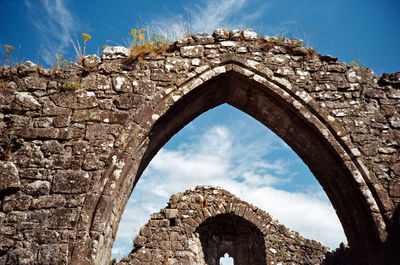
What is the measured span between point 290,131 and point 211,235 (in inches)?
270

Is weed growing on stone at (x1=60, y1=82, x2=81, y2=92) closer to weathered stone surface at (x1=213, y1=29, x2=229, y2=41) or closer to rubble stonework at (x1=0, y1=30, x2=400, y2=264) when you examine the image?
rubble stonework at (x1=0, y1=30, x2=400, y2=264)

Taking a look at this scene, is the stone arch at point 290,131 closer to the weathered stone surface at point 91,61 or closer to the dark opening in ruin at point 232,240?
the weathered stone surface at point 91,61

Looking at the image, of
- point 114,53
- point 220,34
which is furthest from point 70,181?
point 220,34

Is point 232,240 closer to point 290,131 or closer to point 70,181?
point 290,131

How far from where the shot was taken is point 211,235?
33.6 feet

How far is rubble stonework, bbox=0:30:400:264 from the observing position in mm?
3328

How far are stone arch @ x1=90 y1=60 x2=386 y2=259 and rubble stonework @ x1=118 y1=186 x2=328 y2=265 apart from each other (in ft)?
16.2

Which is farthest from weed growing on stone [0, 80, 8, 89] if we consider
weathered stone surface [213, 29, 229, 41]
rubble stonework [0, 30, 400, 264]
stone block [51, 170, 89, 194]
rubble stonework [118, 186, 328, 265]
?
rubble stonework [118, 186, 328, 265]

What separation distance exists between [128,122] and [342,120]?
2.83m

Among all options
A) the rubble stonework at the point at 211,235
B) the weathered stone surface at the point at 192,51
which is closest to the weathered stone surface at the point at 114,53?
the weathered stone surface at the point at 192,51

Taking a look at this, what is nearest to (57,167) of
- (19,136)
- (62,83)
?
(19,136)

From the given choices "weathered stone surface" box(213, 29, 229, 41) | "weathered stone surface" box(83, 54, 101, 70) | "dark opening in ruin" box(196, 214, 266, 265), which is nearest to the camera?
"weathered stone surface" box(83, 54, 101, 70)

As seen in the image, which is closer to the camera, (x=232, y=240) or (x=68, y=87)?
(x=68, y=87)

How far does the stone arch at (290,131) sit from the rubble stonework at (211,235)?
4923 millimetres
